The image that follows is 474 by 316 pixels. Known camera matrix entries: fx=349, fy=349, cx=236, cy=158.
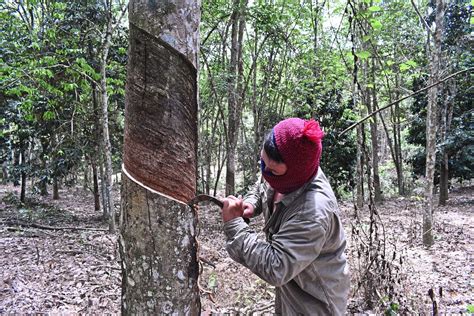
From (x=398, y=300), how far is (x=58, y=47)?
28.6ft

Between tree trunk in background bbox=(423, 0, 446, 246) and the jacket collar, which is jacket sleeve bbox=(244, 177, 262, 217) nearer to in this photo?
the jacket collar

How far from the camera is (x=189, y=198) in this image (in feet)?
5.48

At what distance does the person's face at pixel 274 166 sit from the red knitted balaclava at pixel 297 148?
0.06ft

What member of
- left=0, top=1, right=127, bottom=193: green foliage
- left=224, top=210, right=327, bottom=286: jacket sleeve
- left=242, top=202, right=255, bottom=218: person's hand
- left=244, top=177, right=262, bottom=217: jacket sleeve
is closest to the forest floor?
left=224, top=210, right=327, bottom=286: jacket sleeve

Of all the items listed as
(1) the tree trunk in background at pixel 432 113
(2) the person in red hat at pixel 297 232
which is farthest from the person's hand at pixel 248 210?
(1) the tree trunk in background at pixel 432 113

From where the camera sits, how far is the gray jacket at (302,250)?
169 centimetres

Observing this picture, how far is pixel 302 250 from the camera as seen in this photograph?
170 centimetres

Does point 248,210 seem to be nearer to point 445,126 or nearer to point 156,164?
point 156,164

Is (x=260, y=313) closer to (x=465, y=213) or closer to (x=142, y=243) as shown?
(x=142, y=243)

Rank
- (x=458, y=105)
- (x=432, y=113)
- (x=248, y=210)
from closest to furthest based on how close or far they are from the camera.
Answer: (x=248, y=210) → (x=432, y=113) → (x=458, y=105)

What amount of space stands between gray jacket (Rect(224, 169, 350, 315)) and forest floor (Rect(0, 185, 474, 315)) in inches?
12.5

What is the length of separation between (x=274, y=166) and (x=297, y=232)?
0.37 m

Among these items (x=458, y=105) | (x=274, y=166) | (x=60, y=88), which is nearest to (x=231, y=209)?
(x=274, y=166)

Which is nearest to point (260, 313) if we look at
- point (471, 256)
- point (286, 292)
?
point (286, 292)
